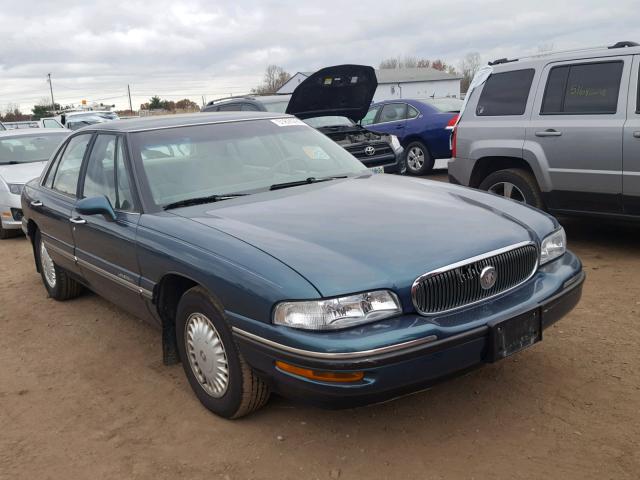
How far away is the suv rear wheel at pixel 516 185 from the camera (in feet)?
19.7

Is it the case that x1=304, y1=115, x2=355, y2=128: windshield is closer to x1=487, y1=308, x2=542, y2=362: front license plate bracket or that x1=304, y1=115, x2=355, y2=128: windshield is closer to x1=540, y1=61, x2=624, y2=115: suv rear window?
x1=540, y1=61, x2=624, y2=115: suv rear window

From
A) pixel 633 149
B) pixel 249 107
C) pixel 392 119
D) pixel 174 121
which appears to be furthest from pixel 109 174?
pixel 392 119

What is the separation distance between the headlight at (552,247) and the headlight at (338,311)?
110 cm

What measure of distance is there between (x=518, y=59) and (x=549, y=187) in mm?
1418

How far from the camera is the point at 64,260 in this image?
4824 millimetres

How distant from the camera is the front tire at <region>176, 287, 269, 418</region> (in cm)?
296

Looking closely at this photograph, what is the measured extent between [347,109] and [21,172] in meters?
4.89

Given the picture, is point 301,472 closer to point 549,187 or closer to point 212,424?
point 212,424

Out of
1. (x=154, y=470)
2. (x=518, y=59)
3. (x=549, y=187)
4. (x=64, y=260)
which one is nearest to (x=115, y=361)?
(x=64, y=260)

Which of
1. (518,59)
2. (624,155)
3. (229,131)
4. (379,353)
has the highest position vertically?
(518,59)

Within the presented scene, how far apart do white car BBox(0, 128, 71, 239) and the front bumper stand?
6877mm

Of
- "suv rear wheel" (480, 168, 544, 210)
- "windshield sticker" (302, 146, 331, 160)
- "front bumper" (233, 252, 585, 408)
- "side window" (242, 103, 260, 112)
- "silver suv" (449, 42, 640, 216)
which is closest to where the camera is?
"front bumper" (233, 252, 585, 408)

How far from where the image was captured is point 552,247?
11.1 ft

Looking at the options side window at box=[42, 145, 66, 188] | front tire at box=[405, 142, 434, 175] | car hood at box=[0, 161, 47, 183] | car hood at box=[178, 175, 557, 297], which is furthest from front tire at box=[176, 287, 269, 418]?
front tire at box=[405, 142, 434, 175]
